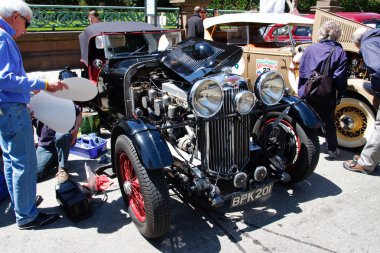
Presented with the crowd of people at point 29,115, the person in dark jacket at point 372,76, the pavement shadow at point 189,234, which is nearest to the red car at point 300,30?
the crowd of people at point 29,115

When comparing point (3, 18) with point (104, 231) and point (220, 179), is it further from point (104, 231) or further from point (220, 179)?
point (220, 179)

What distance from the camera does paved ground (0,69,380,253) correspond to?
2.66m

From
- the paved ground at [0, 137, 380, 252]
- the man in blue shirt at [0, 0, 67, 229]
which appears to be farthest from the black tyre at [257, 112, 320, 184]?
the man in blue shirt at [0, 0, 67, 229]

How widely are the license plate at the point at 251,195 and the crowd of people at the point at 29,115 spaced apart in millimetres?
1603

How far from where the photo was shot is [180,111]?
121 inches

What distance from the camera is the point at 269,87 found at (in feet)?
9.91

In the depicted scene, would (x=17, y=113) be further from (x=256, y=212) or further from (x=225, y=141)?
(x=256, y=212)

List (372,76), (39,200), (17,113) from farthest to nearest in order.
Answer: (372,76)
(39,200)
(17,113)

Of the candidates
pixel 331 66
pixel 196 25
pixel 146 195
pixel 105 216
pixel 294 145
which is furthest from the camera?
pixel 196 25

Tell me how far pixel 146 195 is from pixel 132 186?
18.2 inches

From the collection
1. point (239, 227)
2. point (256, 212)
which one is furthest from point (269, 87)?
point (239, 227)

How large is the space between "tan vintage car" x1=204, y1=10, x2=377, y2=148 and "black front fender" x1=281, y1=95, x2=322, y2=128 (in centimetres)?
146

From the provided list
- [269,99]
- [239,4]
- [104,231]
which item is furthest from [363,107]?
[239,4]

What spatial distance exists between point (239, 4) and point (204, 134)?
20.0 meters
